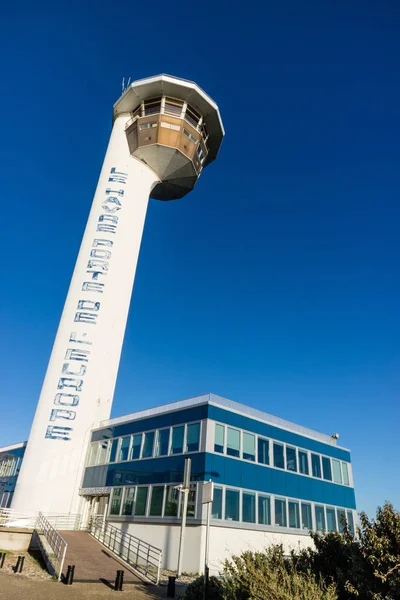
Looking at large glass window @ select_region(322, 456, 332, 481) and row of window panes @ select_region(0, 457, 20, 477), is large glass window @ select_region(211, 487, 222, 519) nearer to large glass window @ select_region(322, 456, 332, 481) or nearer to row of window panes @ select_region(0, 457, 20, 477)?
large glass window @ select_region(322, 456, 332, 481)

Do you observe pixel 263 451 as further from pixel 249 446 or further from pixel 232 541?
pixel 232 541

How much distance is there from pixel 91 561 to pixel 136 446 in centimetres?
757

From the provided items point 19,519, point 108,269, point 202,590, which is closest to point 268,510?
point 202,590

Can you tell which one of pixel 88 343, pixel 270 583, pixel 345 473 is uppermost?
pixel 88 343

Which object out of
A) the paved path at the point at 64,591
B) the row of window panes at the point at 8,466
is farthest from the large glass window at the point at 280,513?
the row of window panes at the point at 8,466

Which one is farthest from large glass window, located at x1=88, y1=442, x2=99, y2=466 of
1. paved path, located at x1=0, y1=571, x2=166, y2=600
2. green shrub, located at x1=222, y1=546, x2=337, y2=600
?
green shrub, located at x1=222, y1=546, x2=337, y2=600

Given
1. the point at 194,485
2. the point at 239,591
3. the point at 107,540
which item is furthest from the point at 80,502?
the point at 239,591

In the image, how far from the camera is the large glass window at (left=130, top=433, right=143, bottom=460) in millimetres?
24906

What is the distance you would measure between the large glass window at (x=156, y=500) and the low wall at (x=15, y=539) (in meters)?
6.85

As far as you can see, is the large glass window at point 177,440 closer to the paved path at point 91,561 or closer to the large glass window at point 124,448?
the large glass window at point 124,448

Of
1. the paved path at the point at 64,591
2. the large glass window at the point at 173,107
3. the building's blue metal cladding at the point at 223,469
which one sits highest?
the large glass window at the point at 173,107

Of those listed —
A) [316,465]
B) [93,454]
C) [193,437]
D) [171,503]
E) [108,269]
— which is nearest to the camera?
[171,503]

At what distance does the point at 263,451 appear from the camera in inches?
939

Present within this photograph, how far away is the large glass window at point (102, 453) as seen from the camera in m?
27.6
